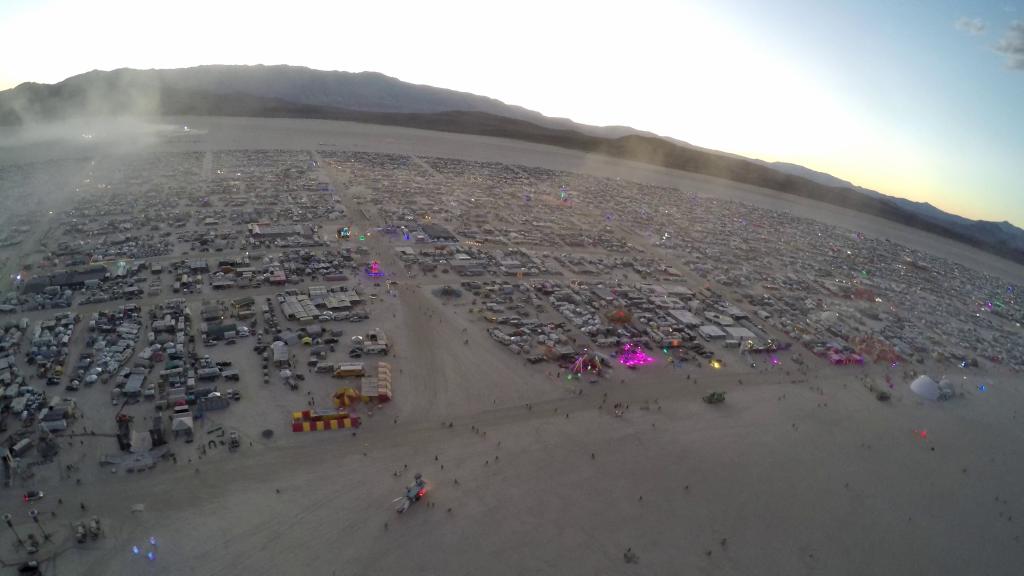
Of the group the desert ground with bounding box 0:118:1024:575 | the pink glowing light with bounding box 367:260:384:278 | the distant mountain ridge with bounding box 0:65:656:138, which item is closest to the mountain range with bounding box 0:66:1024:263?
the distant mountain ridge with bounding box 0:65:656:138

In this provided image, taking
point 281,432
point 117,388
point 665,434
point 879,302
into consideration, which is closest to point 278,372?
point 281,432

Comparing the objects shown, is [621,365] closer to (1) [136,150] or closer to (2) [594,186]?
(2) [594,186]

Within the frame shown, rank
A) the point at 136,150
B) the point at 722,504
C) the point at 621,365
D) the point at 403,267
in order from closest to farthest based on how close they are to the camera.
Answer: the point at 722,504 < the point at 621,365 < the point at 403,267 < the point at 136,150

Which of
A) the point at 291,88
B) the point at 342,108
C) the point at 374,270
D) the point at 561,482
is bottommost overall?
the point at 561,482

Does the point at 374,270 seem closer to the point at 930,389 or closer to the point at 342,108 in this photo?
the point at 930,389

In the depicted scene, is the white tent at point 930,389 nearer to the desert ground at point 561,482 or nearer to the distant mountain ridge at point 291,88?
the desert ground at point 561,482

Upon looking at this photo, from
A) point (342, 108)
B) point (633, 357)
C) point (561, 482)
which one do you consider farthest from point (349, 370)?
point (342, 108)

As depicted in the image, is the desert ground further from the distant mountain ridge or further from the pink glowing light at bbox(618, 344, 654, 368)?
the distant mountain ridge
